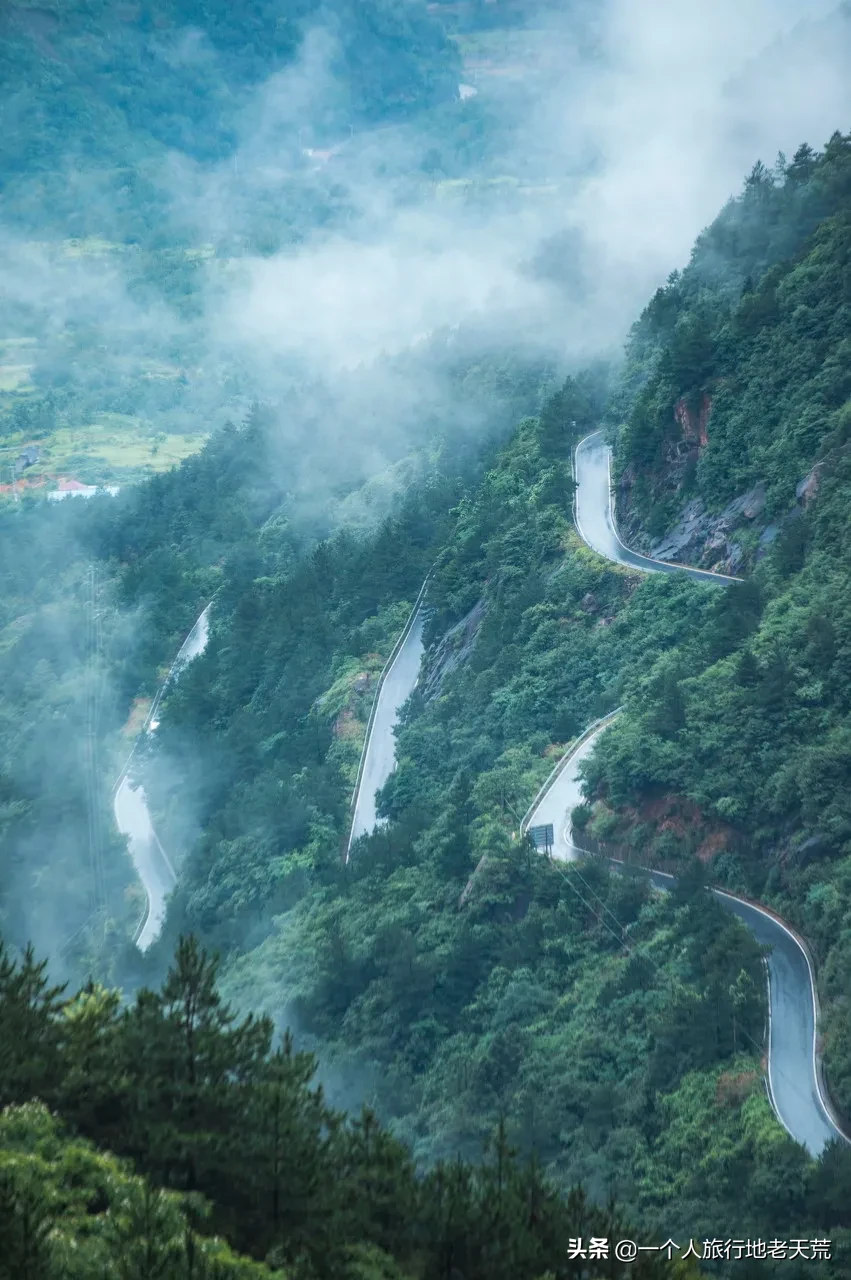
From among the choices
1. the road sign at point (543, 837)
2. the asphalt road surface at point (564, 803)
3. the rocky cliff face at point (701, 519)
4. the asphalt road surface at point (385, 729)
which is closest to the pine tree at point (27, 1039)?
the asphalt road surface at point (564, 803)

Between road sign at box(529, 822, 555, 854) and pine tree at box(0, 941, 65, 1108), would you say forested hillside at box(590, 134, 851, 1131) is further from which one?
pine tree at box(0, 941, 65, 1108)

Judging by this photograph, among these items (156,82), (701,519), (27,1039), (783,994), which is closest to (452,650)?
(701,519)

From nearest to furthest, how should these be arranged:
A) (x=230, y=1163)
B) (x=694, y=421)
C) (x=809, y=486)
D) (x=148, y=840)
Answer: (x=230, y=1163) → (x=809, y=486) → (x=694, y=421) → (x=148, y=840)

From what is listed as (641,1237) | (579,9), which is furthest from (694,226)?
(579,9)

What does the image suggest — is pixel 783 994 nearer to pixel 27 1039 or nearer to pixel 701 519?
pixel 27 1039

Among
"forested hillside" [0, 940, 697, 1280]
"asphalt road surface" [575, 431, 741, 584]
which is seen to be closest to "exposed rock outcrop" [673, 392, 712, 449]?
"asphalt road surface" [575, 431, 741, 584]

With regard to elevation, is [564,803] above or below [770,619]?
below

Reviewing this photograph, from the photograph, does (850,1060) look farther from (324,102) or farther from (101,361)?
(324,102)
